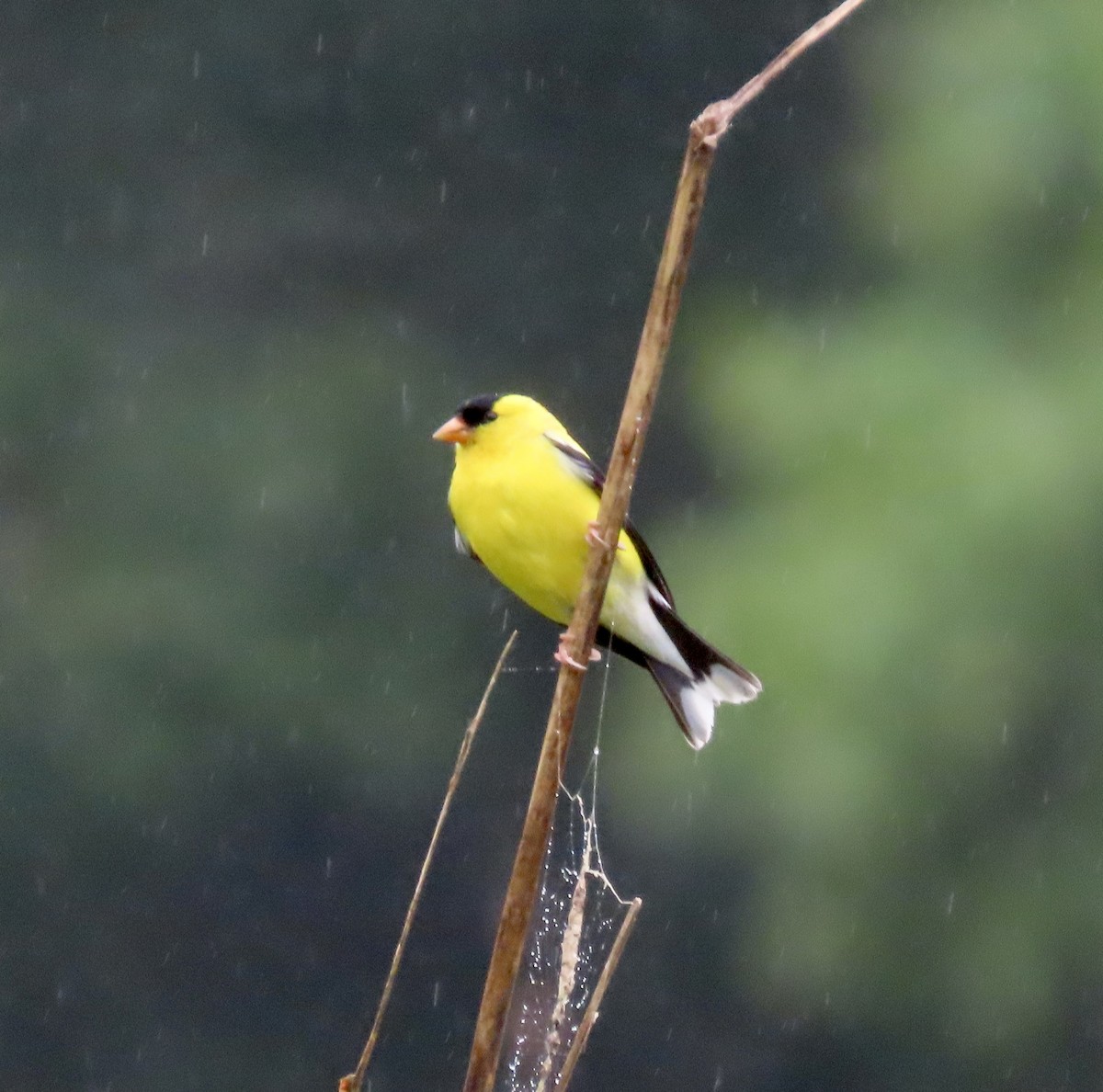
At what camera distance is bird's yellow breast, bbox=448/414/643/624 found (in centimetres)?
310

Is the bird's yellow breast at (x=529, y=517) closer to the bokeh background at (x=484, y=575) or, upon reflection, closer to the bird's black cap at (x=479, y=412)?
the bird's black cap at (x=479, y=412)

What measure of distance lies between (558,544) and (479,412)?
0.32 metres

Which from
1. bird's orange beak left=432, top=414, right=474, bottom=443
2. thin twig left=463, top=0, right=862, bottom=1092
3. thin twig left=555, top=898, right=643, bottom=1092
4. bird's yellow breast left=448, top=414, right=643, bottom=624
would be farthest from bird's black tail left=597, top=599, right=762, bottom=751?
thin twig left=555, top=898, right=643, bottom=1092

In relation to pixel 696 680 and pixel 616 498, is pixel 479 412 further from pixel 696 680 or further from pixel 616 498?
pixel 616 498

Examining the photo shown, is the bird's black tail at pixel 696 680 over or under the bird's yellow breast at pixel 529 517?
under

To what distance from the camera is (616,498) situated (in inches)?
57.2

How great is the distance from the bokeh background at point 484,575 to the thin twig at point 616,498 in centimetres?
638

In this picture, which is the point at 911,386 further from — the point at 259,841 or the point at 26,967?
the point at 26,967

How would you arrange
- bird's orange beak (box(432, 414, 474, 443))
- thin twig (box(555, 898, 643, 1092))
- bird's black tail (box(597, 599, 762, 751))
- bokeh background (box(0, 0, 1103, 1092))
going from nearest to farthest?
thin twig (box(555, 898, 643, 1092)), bird's black tail (box(597, 599, 762, 751)), bird's orange beak (box(432, 414, 474, 443)), bokeh background (box(0, 0, 1103, 1092))

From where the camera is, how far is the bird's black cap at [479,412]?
10.8 ft

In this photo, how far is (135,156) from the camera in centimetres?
1180

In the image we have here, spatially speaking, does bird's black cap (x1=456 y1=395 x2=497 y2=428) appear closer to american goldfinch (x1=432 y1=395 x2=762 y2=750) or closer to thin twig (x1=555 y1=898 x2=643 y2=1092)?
american goldfinch (x1=432 y1=395 x2=762 y2=750)

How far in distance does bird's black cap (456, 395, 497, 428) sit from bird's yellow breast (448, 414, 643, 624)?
56 mm

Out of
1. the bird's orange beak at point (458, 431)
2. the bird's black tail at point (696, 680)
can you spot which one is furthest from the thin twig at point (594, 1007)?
the bird's orange beak at point (458, 431)
